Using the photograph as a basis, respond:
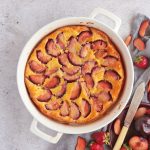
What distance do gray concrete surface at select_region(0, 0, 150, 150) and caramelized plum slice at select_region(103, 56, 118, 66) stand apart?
0.17 m

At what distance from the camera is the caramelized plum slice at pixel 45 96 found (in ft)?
5.06

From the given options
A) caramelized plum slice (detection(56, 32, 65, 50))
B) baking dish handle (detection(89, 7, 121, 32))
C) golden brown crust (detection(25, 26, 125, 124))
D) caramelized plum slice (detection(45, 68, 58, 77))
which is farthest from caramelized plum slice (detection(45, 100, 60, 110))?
baking dish handle (detection(89, 7, 121, 32))

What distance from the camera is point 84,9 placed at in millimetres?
1676

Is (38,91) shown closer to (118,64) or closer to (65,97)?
(65,97)

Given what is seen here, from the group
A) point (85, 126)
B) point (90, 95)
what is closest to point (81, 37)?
point (90, 95)

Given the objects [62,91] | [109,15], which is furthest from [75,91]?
[109,15]

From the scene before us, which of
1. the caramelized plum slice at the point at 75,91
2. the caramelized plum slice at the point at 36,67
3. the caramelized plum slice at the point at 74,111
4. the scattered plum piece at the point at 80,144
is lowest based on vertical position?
the scattered plum piece at the point at 80,144

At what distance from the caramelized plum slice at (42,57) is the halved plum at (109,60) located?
201 mm

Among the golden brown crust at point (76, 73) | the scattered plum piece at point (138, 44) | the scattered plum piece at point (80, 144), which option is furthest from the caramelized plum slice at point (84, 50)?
the scattered plum piece at point (80, 144)

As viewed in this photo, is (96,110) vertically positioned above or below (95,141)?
above

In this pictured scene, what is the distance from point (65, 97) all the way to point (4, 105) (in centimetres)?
27

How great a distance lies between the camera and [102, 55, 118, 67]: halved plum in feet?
5.06

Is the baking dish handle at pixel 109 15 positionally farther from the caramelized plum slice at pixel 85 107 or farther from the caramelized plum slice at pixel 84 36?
the caramelized plum slice at pixel 85 107

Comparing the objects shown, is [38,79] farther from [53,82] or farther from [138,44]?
[138,44]
